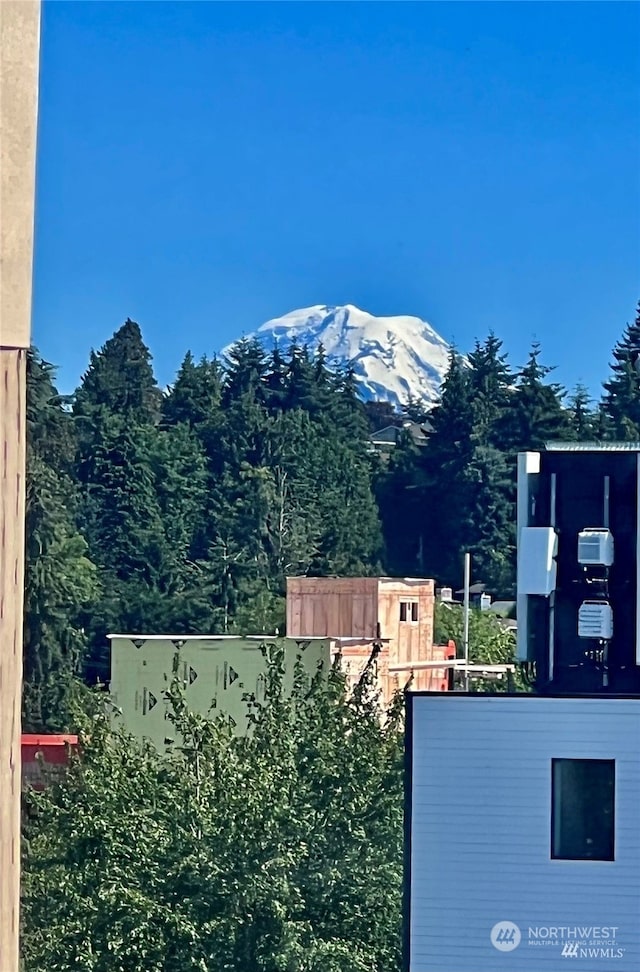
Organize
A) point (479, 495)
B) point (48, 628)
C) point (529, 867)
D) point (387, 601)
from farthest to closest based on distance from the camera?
1. point (479, 495)
2. point (48, 628)
3. point (387, 601)
4. point (529, 867)

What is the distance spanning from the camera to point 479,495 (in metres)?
50.1

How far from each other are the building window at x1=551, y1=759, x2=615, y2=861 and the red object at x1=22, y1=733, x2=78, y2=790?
756 cm

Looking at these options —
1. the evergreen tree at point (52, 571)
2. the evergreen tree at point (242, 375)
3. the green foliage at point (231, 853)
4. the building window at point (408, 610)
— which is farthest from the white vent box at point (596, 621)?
the evergreen tree at point (242, 375)

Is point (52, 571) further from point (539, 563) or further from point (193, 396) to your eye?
point (539, 563)

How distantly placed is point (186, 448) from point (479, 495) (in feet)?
33.8

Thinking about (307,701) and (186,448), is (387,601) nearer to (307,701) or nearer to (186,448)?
(307,701)

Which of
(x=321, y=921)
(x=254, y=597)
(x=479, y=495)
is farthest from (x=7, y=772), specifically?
(x=479, y=495)

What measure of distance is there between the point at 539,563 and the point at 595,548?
0.49 metres

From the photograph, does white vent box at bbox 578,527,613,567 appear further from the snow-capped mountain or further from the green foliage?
the snow-capped mountain

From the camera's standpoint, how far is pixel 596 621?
12.8 meters

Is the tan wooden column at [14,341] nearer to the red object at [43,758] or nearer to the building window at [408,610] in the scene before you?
the red object at [43,758]

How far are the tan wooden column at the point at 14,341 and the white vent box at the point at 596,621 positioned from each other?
454 inches

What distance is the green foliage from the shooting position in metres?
14.8

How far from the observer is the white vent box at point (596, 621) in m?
12.7
